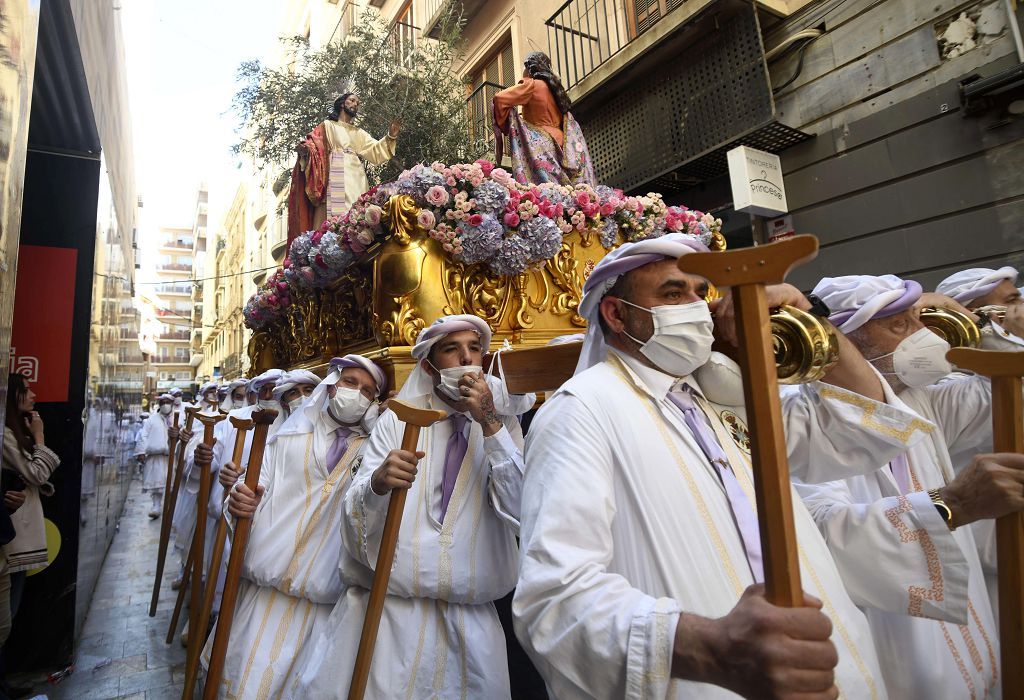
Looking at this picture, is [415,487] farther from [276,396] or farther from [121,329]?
[121,329]

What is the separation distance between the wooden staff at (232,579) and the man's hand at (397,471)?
0.85 meters

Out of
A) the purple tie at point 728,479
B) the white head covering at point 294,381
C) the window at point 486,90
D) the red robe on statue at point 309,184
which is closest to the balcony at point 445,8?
the window at point 486,90

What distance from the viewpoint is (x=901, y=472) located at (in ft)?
6.14

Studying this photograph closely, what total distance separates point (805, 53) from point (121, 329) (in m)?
9.53

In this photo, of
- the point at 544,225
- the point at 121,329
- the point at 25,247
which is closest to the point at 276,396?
Result: the point at 25,247

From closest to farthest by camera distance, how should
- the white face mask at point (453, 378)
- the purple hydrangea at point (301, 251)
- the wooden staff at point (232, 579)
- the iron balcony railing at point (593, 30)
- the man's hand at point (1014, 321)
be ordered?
the man's hand at point (1014, 321) → the white face mask at point (453, 378) → the wooden staff at point (232, 579) → the purple hydrangea at point (301, 251) → the iron balcony railing at point (593, 30)

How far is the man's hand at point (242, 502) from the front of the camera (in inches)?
115

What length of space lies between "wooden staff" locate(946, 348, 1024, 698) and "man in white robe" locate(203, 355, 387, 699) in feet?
8.22

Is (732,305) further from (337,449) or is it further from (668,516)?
(337,449)

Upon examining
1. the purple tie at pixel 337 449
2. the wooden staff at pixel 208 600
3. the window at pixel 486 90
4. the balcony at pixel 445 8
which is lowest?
the wooden staff at pixel 208 600

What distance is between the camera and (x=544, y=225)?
143 inches

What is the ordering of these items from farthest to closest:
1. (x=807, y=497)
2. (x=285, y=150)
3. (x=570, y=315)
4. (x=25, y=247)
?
(x=285, y=150) < (x=25, y=247) < (x=570, y=315) < (x=807, y=497)

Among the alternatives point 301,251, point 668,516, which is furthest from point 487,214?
point 668,516

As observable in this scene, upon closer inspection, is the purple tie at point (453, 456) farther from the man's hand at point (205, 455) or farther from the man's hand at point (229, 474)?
the man's hand at point (205, 455)
